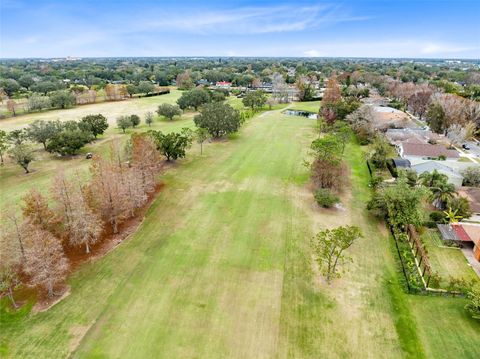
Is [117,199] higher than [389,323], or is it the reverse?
[117,199]

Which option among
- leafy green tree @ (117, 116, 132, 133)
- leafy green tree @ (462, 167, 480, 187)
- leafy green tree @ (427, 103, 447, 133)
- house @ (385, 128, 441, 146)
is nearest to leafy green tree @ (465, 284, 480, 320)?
leafy green tree @ (462, 167, 480, 187)

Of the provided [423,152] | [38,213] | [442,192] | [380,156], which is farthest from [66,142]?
[423,152]

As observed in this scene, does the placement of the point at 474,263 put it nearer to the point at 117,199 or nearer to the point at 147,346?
the point at 147,346

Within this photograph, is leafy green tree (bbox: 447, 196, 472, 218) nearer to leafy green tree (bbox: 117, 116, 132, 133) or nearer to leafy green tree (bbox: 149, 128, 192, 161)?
leafy green tree (bbox: 149, 128, 192, 161)

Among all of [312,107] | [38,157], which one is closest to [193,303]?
[38,157]

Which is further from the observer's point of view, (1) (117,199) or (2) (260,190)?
(2) (260,190)

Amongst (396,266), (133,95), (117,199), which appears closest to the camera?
(396,266)
